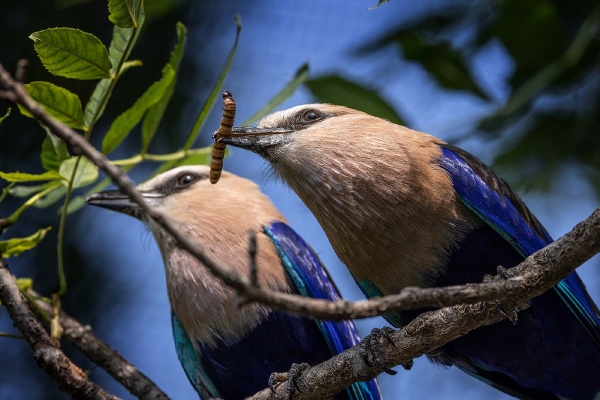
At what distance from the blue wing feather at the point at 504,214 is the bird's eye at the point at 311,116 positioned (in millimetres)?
667

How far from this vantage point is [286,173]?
379cm

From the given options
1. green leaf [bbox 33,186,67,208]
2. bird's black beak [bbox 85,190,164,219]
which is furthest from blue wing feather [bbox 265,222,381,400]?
green leaf [bbox 33,186,67,208]

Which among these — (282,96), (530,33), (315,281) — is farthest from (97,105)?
(530,33)

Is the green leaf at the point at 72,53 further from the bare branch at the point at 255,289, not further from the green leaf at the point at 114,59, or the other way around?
the bare branch at the point at 255,289

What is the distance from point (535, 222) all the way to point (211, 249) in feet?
5.62

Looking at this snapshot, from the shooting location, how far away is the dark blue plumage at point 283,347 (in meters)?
4.07

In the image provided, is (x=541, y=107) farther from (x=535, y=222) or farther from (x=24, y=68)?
(x=24, y=68)

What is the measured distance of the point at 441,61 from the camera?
484cm

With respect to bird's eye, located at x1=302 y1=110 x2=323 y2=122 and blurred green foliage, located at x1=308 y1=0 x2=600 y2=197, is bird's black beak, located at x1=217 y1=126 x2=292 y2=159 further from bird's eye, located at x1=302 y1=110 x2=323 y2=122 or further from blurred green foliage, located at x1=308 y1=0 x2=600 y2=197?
blurred green foliage, located at x1=308 y1=0 x2=600 y2=197

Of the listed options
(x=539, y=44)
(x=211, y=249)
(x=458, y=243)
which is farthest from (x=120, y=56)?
(x=539, y=44)

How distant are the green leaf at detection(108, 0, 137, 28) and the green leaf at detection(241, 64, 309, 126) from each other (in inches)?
45.6

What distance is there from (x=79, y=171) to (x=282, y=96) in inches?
43.3

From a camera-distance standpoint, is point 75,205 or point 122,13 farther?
point 75,205

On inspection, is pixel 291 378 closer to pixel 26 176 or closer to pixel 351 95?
pixel 26 176
